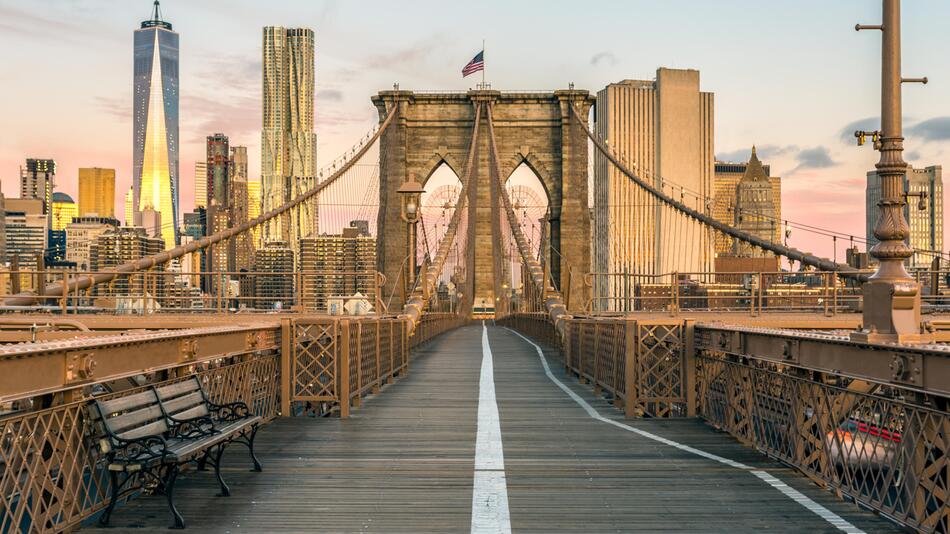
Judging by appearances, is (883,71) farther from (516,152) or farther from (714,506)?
(516,152)

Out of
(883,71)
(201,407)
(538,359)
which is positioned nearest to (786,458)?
(883,71)

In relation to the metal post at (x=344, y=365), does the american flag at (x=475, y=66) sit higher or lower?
higher

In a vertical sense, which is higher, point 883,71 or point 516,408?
point 883,71

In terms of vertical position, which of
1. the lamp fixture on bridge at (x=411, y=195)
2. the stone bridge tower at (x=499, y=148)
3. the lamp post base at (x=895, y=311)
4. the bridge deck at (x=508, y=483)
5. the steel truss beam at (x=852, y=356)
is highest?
the stone bridge tower at (x=499, y=148)

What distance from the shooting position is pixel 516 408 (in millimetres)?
14070

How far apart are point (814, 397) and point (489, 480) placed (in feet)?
9.95

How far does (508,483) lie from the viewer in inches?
326

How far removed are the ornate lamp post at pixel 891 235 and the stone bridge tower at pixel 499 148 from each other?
2224 inches

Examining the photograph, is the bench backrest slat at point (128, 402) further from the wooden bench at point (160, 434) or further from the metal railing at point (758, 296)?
the metal railing at point (758, 296)

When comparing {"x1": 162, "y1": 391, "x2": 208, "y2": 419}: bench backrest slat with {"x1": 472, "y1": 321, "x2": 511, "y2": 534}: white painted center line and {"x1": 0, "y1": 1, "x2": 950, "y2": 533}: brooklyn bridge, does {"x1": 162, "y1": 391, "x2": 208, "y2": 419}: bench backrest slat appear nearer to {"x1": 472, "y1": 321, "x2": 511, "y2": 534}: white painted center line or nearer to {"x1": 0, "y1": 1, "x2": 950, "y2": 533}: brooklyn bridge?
{"x1": 0, "y1": 1, "x2": 950, "y2": 533}: brooklyn bridge

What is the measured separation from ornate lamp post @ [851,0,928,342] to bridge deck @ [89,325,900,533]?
1.61 meters

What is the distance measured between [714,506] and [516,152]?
2430 inches

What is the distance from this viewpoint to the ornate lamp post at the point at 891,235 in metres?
8.10

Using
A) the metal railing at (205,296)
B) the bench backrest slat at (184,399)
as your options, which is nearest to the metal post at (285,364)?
the bench backrest slat at (184,399)
